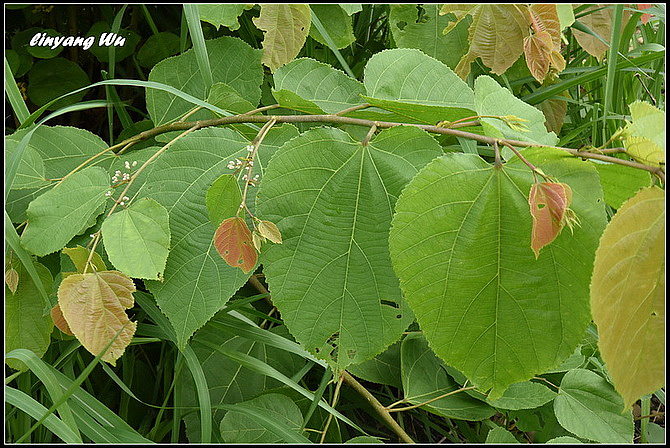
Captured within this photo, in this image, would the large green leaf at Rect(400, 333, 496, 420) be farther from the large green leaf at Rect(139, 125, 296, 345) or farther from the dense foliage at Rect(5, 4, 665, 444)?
the large green leaf at Rect(139, 125, 296, 345)

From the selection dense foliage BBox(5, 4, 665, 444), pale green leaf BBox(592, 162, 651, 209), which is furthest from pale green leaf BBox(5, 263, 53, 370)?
pale green leaf BBox(592, 162, 651, 209)

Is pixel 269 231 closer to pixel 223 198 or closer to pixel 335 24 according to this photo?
pixel 223 198

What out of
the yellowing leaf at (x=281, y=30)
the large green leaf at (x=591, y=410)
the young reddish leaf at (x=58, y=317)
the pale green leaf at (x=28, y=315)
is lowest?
the large green leaf at (x=591, y=410)

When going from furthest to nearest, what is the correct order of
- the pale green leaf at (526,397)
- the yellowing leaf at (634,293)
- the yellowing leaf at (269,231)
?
the pale green leaf at (526,397), the yellowing leaf at (269,231), the yellowing leaf at (634,293)

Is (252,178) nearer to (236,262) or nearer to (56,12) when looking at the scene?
(236,262)

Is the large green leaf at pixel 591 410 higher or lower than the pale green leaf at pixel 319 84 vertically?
lower

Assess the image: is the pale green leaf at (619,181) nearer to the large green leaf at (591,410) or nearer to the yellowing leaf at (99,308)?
the large green leaf at (591,410)

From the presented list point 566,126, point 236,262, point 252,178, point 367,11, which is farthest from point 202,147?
point 566,126

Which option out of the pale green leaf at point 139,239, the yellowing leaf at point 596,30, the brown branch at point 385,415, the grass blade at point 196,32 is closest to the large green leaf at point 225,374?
the brown branch at point 385,415

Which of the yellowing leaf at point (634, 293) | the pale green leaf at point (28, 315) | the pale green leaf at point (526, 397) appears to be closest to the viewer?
the yellowing leaf at point (634, 293)
